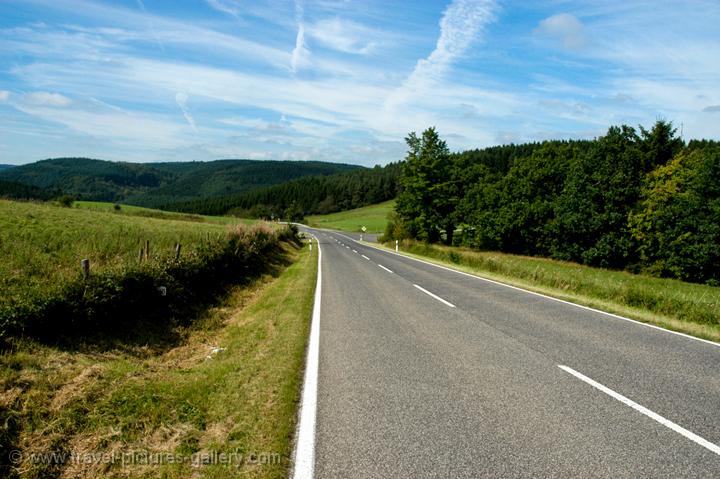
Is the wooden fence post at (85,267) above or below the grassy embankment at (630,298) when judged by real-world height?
above

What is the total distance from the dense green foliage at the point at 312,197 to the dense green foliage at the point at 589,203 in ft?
284

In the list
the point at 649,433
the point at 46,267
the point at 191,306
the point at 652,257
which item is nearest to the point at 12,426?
the point at 46,267

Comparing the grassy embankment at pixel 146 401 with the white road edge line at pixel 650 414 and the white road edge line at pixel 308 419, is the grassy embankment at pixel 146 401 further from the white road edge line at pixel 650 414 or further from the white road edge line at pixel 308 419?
the white road edge line at pixel 650 414

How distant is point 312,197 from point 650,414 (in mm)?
150159

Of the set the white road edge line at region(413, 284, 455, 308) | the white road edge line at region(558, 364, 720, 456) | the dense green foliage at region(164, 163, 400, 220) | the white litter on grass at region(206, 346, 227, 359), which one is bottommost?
the white litter on grass at region(206, 346, 227, 359)

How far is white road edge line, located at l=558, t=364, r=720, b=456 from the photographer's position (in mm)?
3787

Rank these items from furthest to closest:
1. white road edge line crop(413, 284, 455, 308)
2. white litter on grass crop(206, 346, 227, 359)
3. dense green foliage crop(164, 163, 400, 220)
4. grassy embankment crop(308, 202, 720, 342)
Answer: dense green foliage crop(164, 163, 400, 220), white road edge line crop(413, 284, 455, 308), grassy embankment crop(308, 202, 720, 342), white litter on grass crop(206, 346, 227, 359)

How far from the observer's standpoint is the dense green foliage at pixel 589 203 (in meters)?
30.2

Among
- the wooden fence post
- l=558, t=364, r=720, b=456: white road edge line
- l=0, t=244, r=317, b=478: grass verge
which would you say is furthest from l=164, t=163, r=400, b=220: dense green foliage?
l=558, t=364, r=720, b=456: white road edge line

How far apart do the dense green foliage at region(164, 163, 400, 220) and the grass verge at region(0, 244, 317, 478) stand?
126831 millimetres

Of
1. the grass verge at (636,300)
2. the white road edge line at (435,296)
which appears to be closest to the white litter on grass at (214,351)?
the white road edge line at (435,296)

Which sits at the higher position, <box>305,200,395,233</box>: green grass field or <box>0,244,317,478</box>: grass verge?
<box>305,200,395,233</box>: green grass field

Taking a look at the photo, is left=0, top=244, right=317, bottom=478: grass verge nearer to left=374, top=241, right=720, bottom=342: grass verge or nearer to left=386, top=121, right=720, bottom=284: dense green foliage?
left=374, top=241, right=720, bottom=342: grass verge

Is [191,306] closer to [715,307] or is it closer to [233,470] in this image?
[233,470]
